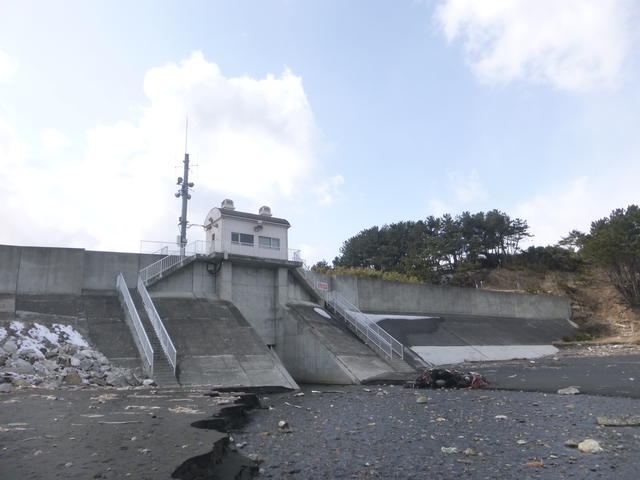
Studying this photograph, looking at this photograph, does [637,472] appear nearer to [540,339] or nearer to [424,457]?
[424,457]

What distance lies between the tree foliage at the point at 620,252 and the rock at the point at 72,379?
4492 centimetres

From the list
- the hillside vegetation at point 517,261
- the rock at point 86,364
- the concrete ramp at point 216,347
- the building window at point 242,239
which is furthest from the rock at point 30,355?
the hillside vegetation at point 517,261

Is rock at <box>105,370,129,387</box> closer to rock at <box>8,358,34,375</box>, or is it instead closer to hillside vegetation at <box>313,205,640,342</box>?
rock at <box>8,358,34,375</box>

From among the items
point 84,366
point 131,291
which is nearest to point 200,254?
point 131,291

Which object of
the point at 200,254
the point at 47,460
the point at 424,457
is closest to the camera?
the point at 47,460

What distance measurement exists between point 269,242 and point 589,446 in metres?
21.4

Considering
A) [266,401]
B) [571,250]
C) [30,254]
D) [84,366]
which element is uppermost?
[571,250]

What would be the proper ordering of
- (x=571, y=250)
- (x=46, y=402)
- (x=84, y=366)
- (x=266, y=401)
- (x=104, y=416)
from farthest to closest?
(x=571, y=250), (x=84, y=366), (x=266, y=401), (x=46, y=402), (x=104, y=416)

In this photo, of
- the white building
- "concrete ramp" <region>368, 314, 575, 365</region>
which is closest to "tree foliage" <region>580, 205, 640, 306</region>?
"concrete ramp" <region>368, 314, 575, 365</region>

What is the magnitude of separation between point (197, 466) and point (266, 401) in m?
→ 9.07

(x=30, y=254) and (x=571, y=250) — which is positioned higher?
(x=571, y=250)

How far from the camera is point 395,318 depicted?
29.8 m

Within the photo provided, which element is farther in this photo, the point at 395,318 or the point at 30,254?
the point at 395,318

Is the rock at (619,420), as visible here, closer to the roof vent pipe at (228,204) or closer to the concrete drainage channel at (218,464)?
the concrete drainage channel at (218,464)
